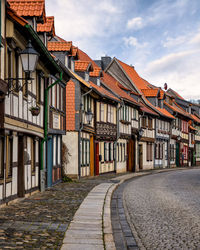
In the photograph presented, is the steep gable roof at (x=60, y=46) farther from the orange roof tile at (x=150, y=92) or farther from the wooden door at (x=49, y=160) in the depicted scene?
the orange roof tile at (x=150, y=92)

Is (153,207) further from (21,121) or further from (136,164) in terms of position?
(136,164)

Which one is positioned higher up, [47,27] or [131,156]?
[47,27]

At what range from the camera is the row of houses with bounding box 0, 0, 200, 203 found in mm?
11609

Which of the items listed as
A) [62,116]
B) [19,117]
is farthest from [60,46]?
[19,117]

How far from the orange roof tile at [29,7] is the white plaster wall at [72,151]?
10.1 m

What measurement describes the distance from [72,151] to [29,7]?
418 inches

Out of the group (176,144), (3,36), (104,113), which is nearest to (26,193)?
(3,36)

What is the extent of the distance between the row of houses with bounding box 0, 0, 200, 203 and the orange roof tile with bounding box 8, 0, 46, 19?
1.3 inches

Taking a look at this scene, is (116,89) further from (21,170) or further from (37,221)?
(37,221)

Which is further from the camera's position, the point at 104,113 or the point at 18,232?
the point at 104,113

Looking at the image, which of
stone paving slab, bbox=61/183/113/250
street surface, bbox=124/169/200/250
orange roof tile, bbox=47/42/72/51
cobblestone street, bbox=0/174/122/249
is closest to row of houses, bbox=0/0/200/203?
orange roof tile, bbox=47/42/72/51

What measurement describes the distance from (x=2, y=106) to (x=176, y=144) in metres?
43.5

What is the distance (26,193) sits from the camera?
13992 millimetres

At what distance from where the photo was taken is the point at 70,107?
23.6 metres
